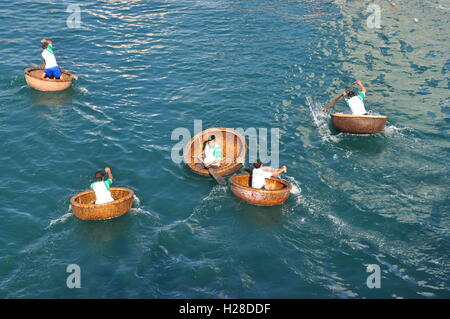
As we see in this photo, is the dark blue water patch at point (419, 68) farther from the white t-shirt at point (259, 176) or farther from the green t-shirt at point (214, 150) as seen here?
the white t-shirt at point (259, 176)

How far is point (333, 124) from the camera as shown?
20828 millimetres

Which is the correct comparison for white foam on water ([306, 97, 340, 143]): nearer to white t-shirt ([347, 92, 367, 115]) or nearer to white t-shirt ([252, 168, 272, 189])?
white t-shirt ([347, 92, 367, 115])

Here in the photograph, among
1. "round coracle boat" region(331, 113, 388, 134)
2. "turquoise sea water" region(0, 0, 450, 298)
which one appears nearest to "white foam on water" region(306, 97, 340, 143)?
"turquoise sea water" region(0, 0, 450, 298)

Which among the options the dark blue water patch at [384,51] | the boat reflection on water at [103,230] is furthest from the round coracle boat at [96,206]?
the dark blue water patch at [384,51]

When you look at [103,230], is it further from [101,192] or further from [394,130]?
[394,130]

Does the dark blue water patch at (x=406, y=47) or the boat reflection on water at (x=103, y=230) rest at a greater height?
the dark blue water patch at (x=406, y=47)

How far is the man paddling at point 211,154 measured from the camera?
61.2 feet

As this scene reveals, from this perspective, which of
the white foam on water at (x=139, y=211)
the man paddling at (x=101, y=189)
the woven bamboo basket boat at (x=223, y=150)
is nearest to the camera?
the man paddling at (x=101, y=189)

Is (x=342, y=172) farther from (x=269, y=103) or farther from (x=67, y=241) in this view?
(x=67, y=241)

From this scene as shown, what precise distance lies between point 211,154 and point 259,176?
2.94m

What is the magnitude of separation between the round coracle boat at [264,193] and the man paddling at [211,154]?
182cm

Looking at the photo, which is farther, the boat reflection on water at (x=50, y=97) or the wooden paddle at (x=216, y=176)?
the boat reflection on water at (x=50, y=97)
